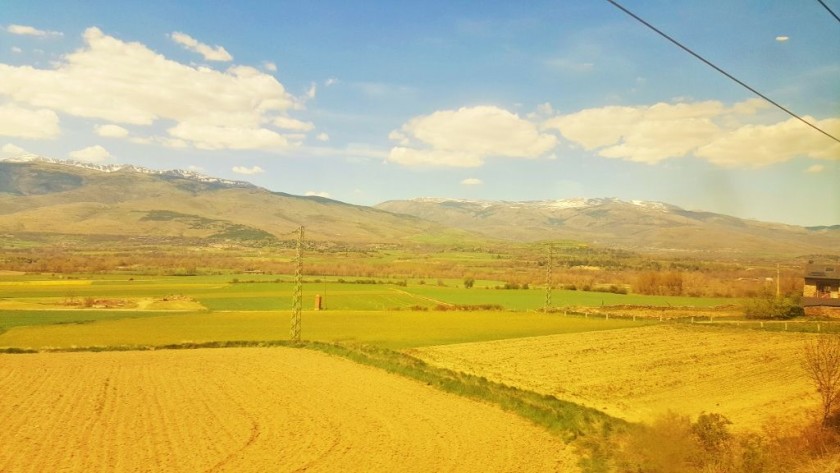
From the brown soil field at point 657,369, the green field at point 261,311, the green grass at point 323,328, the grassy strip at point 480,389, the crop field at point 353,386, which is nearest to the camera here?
the crop field at point 353,386

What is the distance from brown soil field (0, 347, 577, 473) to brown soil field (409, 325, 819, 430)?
258 inches

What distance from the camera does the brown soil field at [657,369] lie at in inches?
999

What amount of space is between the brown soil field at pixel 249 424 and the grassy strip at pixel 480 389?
2.66 feet

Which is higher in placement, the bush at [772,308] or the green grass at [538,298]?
the bush at [772,308]

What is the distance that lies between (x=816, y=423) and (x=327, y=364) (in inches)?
958

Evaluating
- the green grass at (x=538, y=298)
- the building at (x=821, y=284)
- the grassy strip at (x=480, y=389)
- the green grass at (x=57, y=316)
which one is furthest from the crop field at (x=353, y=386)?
the building at (x=821, y=284)

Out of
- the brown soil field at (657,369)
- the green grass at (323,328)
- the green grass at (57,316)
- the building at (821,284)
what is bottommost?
the green grass at (57,316)

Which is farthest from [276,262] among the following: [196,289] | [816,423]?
[816,423]

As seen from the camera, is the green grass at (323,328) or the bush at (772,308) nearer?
the green grass at (323,328)

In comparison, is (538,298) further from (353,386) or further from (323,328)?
(353,386)

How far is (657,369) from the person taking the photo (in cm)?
3456

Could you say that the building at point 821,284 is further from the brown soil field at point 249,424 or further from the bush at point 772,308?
the brown soil field at point 249,424

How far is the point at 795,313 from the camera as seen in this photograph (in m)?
73.9

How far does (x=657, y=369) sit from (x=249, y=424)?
24966mm
